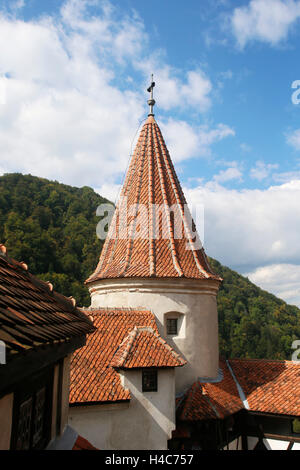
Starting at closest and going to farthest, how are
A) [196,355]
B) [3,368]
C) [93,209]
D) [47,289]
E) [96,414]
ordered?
[3,368] < [47,289] < [96,414] < [196,355] < [93,209]

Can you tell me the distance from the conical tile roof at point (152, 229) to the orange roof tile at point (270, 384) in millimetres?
3800

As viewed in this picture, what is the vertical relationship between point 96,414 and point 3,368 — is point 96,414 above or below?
below

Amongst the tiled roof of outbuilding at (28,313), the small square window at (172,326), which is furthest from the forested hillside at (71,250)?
the tiled roof of outbuilding at (28,313)

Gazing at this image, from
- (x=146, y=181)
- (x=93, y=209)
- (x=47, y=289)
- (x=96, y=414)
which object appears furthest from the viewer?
(x=93, y=209)

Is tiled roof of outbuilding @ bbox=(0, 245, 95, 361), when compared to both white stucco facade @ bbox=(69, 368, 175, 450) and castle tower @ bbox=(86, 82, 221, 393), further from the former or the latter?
castle tower @ bbox=(86, 82, 221, 393)

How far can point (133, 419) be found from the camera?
10578 millimetres

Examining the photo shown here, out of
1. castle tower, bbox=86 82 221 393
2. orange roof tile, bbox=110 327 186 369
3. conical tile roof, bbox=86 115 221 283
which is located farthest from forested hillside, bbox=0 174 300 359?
orange roof tile, bbox=110 327 186 369

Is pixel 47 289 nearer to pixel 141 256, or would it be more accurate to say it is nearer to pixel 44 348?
pixel 44 348

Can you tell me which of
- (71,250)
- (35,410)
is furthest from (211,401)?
(71,250)

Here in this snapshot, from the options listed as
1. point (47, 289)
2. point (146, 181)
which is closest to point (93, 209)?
point (146, 181)

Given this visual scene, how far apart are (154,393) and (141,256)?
4956 millimetres

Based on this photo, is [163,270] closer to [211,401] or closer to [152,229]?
[152,229]

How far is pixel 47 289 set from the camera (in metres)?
5.83

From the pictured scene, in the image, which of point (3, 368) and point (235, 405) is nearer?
point (3, 368)
